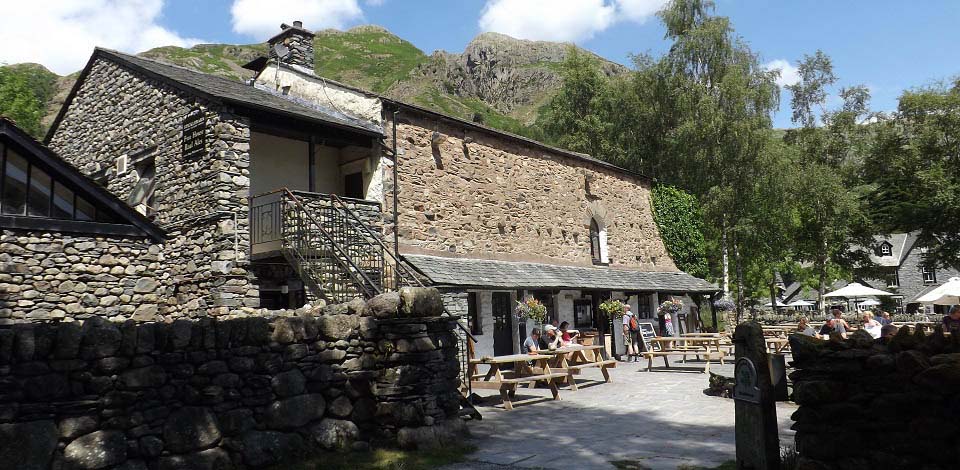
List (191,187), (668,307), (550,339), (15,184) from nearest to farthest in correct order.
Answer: (15,184) < (191,187) < (550,339) < (668,307)

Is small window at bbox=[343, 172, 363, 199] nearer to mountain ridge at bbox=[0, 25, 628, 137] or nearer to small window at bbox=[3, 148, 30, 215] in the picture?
small window at bbox=[3, 148, 30, 215]

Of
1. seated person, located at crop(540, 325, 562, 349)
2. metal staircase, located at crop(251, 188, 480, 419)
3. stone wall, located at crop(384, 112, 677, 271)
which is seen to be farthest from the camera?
stone wall, located at crop(384, 112, 677, 271)

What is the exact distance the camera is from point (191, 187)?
38.8ft

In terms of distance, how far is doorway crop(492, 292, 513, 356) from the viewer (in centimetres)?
1533

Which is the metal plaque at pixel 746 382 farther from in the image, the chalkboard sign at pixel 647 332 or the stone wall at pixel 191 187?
the chalkboard sign at pixel 647 332

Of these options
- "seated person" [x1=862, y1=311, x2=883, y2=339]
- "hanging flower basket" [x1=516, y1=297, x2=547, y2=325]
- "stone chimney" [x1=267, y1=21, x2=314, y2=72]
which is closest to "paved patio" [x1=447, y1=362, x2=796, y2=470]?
"hanging flower basket" [x1=516, y1=297, x2=547, y2=325]

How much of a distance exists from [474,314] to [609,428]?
23.3ft

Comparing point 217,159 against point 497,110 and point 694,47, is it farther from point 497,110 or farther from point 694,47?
point 497,110

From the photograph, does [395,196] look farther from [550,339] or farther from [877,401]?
[877,401]

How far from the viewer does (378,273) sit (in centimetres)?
1169

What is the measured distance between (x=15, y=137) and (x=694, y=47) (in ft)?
79.5

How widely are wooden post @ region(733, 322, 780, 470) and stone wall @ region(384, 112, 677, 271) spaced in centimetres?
916

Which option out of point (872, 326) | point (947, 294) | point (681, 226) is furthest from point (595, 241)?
point (947, 294)

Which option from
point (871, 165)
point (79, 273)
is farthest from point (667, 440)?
point (871, 165)
